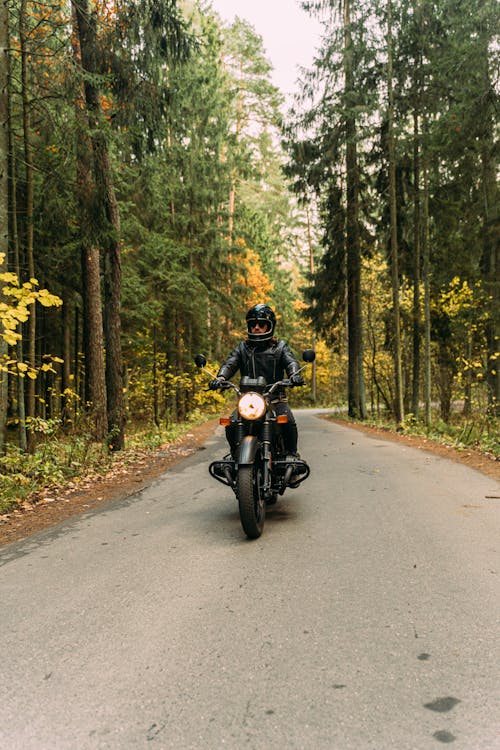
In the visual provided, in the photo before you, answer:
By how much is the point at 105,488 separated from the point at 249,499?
4.09 m

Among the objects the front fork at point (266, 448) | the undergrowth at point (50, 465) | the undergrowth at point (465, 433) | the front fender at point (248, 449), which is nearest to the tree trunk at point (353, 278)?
the undergrowth at point (465, 433)

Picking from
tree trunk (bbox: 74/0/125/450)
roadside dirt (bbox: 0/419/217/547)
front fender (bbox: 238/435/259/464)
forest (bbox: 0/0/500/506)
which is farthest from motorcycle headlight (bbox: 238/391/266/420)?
tree trunk (bbox: 74/0/125/450)

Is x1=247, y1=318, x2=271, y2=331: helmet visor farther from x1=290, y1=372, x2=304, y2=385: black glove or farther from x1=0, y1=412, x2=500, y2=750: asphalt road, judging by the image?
x1=0, y1=412, x2=500, y2=750: asphalt road

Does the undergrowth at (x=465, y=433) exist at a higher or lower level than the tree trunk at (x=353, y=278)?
lower

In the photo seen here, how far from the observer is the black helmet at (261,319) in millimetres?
5578

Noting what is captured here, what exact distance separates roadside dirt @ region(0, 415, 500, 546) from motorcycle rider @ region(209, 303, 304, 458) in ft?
8.35

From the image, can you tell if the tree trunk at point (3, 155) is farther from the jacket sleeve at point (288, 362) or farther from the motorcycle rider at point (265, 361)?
the jacket sleeve at point (288, 362)

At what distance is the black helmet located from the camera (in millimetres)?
5578

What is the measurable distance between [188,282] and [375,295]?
1172cm

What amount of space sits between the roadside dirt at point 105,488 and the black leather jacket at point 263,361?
2.68 metres

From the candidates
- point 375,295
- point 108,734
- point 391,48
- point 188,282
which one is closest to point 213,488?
point 108,734

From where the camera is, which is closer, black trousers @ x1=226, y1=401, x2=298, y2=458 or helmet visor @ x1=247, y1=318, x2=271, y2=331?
black trousers @ x1=226, y1=401, x2=298, y2=458

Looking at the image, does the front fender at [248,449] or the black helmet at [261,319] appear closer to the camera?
the front fender at [248,449]

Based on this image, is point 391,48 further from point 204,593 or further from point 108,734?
point 108,734
